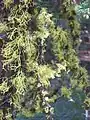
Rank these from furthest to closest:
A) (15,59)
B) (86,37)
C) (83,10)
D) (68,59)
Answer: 1. (86,37)
2. (83,10)
3. (68,59)
4. (15,59)

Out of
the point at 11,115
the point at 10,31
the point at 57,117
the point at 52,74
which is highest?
the point at 10,31

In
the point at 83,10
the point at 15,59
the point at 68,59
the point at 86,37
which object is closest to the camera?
the point at 15,59

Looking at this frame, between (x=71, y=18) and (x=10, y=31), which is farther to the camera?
(x=71, y=18)

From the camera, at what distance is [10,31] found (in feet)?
2.82

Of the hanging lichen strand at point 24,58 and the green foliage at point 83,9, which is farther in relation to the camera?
the green foliage at point 83,9

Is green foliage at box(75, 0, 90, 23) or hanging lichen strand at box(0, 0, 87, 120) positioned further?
green foliage at box(75, 0, 90, 23)

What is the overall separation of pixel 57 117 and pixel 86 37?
74 cm

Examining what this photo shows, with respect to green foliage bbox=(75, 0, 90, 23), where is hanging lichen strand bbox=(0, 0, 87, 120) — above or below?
below

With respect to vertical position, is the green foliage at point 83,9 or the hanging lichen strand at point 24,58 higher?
the green foliage at point 83,9

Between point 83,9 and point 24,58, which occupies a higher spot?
point 83,9

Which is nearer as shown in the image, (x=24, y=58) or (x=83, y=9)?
(x=24, y=58)

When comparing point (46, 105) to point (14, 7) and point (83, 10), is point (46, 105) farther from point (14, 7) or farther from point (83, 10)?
point (83, 10)

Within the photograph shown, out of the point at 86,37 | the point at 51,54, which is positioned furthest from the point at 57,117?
the point at 51,54

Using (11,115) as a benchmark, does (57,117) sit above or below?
below
